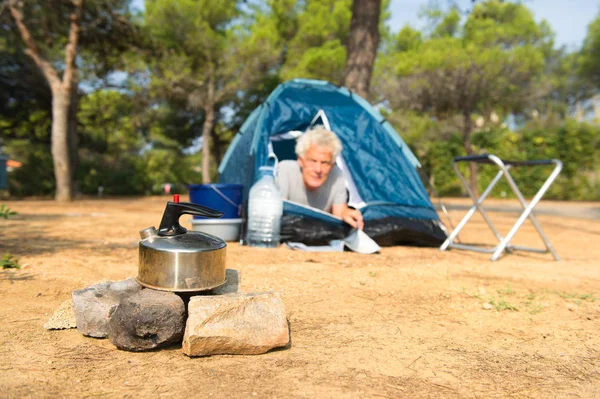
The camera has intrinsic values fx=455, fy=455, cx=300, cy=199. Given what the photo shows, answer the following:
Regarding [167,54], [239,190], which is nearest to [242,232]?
[239,190]

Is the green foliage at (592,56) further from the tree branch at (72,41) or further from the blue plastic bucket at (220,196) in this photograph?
the blue plastic bucket at (220,196)

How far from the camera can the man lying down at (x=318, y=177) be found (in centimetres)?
434

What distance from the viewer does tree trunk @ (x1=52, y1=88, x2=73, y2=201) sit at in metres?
10.6

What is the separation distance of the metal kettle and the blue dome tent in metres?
2.42

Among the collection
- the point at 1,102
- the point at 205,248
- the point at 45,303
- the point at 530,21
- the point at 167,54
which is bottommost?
the point at 45,303

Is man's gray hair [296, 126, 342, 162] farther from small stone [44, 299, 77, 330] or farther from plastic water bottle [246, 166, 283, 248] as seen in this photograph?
small stone [44, 299, 77, 330]

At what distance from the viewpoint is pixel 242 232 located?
460 centimetres

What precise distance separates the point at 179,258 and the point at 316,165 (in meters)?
2.61

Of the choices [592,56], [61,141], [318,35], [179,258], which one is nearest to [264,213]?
[179,258]

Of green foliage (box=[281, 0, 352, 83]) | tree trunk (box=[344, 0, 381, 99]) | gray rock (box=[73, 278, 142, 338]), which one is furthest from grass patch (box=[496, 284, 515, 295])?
green foliage (box=[281, 0, 352, 83])

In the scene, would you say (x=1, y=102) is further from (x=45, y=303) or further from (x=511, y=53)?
(x=511, y=53)

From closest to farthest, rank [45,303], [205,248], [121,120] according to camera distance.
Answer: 1. [205,248]
2. [45,303]
3. [121,120]

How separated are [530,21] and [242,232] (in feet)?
74.0

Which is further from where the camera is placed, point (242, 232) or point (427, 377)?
point (242, 232)
